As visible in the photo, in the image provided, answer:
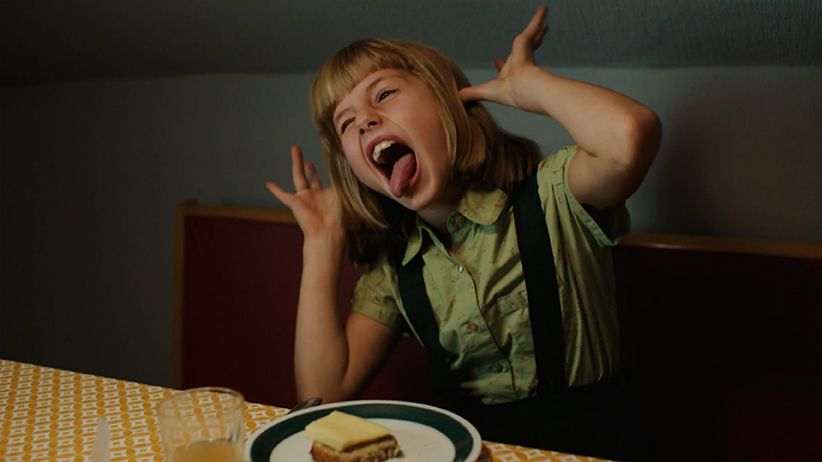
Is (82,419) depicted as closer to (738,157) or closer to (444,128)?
(444,128)

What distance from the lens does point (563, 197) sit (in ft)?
3.95

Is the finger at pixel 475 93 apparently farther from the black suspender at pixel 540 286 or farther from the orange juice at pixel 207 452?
the orange juice at pixel 207 452

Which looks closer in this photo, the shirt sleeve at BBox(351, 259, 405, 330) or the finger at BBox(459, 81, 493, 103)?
the finger at BBox(459, 81, 493, 103)

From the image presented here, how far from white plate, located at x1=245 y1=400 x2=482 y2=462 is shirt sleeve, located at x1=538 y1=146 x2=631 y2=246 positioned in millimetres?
413

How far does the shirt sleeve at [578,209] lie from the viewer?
1198 mm

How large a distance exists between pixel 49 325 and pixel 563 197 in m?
1.80

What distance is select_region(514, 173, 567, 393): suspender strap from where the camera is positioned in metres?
1.23

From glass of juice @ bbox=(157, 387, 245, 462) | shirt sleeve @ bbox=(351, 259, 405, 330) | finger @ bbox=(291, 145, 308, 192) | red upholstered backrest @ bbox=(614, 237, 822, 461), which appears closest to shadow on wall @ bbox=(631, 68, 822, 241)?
red upholstered backrest @ bbox=(614, 237, 822, 461)

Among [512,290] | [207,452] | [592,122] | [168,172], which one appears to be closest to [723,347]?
[512,290]

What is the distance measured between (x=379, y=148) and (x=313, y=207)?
22 centimetres

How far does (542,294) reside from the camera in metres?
1.23

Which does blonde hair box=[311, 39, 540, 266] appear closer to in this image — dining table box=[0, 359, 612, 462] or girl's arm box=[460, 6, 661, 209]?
girl's arm box=[460, 6, 661, 209]

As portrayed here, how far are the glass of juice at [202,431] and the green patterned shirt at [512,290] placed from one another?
0.52m

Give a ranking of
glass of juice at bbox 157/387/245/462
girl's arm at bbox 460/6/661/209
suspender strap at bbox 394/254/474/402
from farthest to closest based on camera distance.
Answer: suspender strap at bbox 394/254/474/402 < girl's arm at bbox 460/6/661/209 < glass of juice at bbox 157/387/245/462
